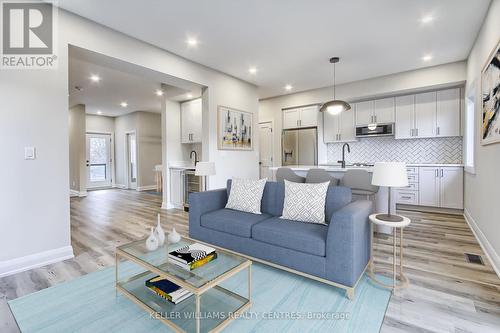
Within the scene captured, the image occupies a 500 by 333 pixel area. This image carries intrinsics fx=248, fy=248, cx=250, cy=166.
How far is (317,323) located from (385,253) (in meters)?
1.61

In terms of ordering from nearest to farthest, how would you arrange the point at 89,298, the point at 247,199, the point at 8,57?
1. the point at 89,298
2. the point at 8,57
3. the point at 247,199

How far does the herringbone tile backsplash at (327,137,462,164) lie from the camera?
5.00 meters

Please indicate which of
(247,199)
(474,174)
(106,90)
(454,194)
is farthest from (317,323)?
(106,90)

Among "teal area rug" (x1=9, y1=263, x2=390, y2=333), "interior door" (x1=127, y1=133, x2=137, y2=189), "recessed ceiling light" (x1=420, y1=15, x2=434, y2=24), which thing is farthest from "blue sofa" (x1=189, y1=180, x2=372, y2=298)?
"interior door" (x1=127, y1=133, x2=137, y2=189)

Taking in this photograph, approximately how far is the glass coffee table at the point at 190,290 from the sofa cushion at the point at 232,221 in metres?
0.62

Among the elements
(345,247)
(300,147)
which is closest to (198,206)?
(345,247)

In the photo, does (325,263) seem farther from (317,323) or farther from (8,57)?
(8,57)

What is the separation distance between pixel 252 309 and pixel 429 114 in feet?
17.0

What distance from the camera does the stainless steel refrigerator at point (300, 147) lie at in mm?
6141

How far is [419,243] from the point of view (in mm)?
3160

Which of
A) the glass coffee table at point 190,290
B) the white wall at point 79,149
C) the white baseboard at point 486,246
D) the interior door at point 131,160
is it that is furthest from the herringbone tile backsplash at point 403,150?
the white wall at point 79,149

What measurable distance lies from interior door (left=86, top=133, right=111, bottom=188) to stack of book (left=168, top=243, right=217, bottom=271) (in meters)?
8.58

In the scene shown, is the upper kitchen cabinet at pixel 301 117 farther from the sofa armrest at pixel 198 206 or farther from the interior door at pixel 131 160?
the interior door at pixel 131 160

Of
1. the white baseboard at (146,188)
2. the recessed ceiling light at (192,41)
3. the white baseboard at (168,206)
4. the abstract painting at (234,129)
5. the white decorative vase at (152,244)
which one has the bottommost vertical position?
the white baseboard at (168,206)
